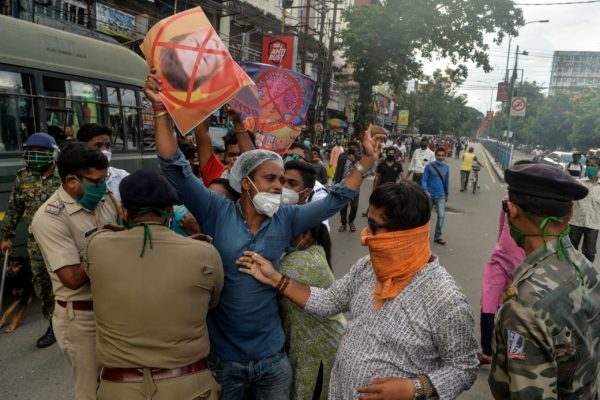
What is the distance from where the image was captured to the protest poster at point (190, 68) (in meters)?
2.03

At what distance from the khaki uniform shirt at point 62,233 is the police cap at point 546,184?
79.8 inches

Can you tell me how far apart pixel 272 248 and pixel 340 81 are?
136 ft

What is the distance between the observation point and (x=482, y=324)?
3953 millimetres

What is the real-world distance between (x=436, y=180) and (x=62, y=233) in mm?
7056

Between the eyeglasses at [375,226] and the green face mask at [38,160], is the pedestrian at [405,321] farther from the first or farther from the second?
the green face mask at [38,160]

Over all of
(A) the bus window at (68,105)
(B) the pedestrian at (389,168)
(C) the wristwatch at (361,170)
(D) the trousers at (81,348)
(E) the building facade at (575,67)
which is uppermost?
(E) the building facade at (575,67)

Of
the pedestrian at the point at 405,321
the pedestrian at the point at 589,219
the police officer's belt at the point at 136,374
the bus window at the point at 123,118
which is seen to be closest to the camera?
the pedestrian at the point at 405,321

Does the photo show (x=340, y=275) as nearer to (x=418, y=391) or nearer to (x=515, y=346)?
(x=418, y=391)

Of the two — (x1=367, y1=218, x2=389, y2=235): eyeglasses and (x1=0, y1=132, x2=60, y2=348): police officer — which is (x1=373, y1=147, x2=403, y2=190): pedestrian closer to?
(x1=0, y1=132, x2=60, y2=348): police officer

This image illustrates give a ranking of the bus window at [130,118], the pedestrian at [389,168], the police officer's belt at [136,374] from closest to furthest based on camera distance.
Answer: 1. the police officer's belt at [136,374]
2. the bus window at [130,118]
3. the pedestrian at [389,168]

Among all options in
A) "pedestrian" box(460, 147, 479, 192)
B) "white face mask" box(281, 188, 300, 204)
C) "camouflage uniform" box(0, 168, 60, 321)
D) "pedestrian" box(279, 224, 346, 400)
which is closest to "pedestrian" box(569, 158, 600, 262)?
"white face mask" box(281, 188, 300, 204)

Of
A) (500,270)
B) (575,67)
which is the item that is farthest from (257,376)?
(575,67)

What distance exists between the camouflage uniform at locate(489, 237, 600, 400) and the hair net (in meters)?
1.18

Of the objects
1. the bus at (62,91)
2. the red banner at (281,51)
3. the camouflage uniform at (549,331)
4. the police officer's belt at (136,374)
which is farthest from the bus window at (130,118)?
the red banner at (281,51)
